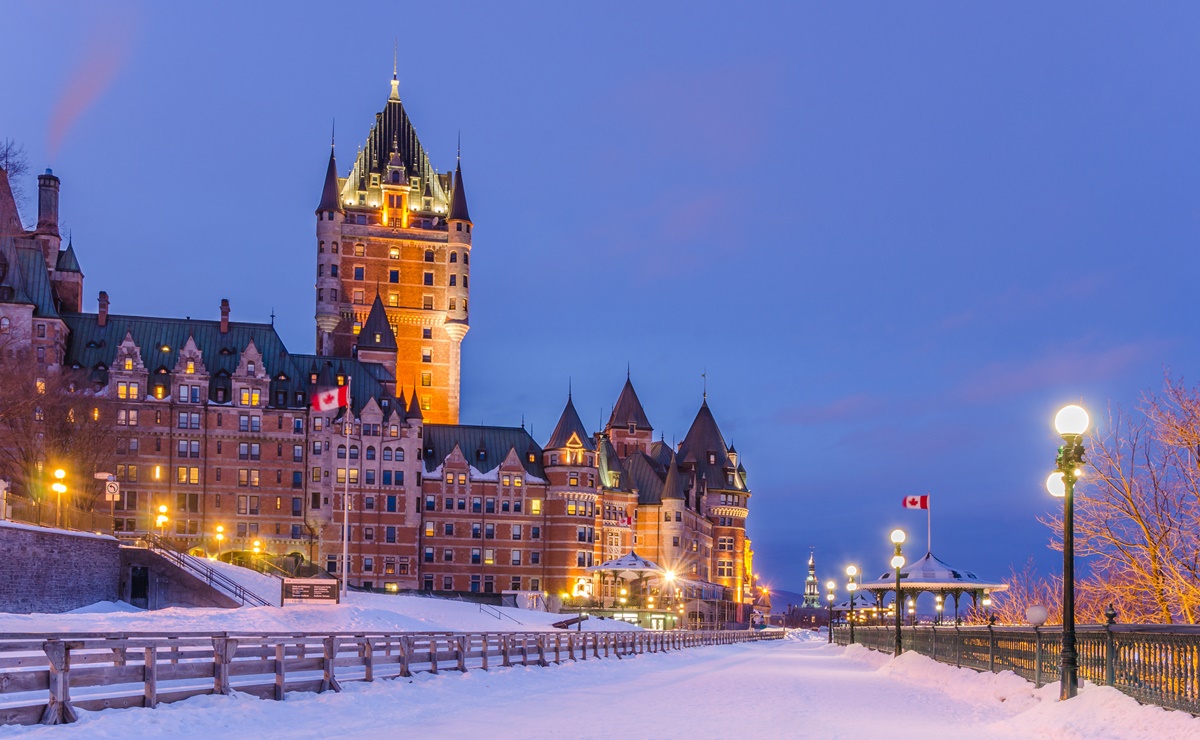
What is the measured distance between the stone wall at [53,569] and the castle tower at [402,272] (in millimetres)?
75749

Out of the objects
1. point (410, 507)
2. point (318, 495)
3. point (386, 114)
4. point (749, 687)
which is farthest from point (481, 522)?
point (749, 687)

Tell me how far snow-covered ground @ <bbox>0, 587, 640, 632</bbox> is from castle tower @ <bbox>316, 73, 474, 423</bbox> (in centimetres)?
5327

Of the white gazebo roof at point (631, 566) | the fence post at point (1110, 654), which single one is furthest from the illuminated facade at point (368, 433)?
the fence post at point (1110, 654)

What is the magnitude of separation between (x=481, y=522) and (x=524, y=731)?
104 meters

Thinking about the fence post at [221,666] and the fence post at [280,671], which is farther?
the fence post at [280,671]

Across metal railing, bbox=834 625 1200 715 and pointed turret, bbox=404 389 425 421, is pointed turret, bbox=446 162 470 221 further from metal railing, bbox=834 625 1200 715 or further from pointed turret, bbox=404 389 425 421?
metal railing, bbox=834 625 1200 715

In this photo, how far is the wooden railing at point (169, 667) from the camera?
18.2 metres

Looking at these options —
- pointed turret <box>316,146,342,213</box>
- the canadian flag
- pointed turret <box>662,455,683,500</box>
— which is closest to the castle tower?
pointed turret <box>316,146,342,213</box>

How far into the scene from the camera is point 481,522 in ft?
406

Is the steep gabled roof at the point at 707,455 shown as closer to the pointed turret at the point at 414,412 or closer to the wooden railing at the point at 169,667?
the pointed turret at the point at 414,412

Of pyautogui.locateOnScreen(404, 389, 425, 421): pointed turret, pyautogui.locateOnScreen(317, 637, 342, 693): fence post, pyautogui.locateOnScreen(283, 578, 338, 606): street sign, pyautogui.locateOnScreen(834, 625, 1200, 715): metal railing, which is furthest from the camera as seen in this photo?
pyautogui.locateOnScreen(404, 389, 425, 421): pointed turret

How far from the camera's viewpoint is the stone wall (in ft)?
173

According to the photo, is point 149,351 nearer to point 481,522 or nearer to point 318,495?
point 318,495

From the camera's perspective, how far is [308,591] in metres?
61.0
